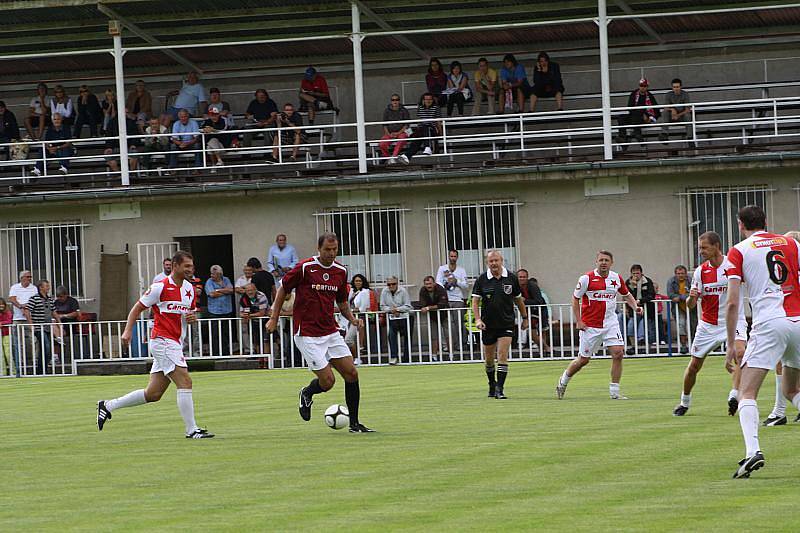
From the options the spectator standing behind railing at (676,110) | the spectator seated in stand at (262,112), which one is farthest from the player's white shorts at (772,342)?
the spectator seated in stand at (262,112)

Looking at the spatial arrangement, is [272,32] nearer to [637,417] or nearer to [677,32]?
[677,32]

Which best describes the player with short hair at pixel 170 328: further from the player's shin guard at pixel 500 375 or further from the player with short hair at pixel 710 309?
the player with short hair at pixel 710 309

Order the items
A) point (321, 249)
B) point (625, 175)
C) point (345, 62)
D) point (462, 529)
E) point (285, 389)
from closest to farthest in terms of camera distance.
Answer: point (462, 529)
point (321, 249)
point (285, 389)
point (625, 175)
point (345, 62)

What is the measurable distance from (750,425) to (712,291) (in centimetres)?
595

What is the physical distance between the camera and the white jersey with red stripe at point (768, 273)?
989 cm

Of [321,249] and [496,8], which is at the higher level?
[496,8]

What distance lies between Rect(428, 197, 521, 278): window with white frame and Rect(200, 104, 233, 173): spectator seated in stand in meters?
4.95

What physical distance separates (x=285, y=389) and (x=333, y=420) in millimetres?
7557

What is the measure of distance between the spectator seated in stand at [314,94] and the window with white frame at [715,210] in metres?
8.27

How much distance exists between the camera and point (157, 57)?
33.6 metres

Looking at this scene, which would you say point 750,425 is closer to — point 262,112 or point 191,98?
point 262,112

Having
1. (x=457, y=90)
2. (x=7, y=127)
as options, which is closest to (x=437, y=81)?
(x=457, y=90)

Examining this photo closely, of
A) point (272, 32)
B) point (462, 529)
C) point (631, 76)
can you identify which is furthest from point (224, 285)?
point (462, 529)

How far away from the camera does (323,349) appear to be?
13523mm
